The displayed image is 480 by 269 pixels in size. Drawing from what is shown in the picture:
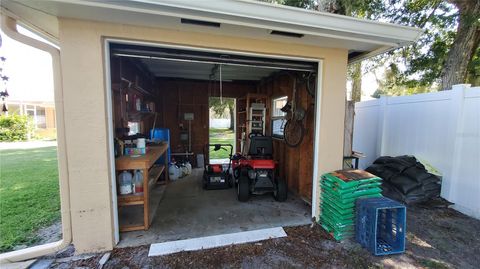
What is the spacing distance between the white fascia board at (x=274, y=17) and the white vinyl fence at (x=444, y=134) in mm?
1961

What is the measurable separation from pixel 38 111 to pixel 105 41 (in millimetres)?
18735

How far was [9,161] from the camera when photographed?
650cm

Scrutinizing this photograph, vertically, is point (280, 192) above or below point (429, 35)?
below

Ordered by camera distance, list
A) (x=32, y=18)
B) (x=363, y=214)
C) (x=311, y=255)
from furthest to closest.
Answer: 1. (x=363, y=214)
2. (x=311, y=255)
3. (x=32, y=18)

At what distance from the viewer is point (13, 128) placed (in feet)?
38.4

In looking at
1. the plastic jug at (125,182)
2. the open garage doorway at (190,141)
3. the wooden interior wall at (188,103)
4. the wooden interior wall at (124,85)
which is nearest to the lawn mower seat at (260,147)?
the open garage doorway at (190,141)

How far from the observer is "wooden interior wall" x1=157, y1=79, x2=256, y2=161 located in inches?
239

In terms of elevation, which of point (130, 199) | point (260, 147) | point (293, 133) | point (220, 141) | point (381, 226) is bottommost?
point (381, 226)

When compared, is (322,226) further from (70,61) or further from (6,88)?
(6,88)

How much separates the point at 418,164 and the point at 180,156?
5667 mm

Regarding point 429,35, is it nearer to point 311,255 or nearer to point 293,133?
point 293,133

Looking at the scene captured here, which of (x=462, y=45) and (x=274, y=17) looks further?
(x=462, y=45)

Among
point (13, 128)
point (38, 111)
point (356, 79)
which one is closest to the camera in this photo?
A: point (356, 79)

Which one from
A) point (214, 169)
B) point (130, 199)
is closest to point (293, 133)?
point (214, 169)
